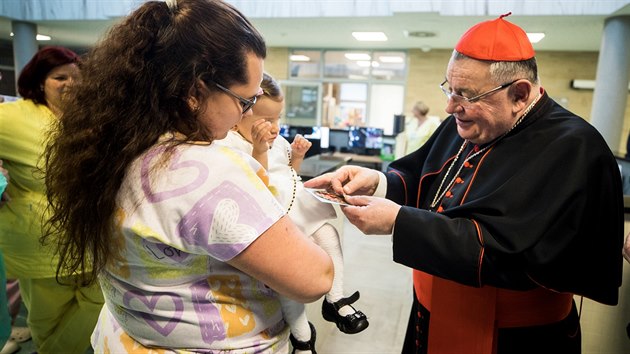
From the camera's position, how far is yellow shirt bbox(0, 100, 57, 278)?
2.17 meters

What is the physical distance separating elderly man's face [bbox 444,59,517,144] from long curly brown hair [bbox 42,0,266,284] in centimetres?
81

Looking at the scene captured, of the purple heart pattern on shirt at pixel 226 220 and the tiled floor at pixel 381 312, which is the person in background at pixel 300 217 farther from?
the tiled floor at pixel 381 312

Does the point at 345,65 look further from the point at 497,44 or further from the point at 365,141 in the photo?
the point at 497,44

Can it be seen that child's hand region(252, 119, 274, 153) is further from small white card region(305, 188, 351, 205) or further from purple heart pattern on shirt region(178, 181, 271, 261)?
purple heart pattern on shirt region(178, 181, 271, 261)

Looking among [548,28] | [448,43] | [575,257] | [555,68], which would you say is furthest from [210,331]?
[555,68]

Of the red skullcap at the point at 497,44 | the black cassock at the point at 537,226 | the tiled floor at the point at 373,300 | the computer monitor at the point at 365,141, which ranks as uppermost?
the red skullcap at the point at 497,44

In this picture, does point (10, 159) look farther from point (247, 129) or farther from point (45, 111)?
point (247, 129)

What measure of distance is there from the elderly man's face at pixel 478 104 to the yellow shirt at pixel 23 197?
199cm

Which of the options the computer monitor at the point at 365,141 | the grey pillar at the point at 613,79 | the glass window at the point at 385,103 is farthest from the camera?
the glass window at the point at 385,103

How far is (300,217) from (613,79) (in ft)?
24.3

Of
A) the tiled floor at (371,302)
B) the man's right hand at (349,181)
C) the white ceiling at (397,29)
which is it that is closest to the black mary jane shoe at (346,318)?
the man's right hand at (349,181)

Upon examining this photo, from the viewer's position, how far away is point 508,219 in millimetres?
1204

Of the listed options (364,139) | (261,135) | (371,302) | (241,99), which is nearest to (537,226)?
(241,99)

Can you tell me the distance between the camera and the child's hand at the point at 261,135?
1.63 m
